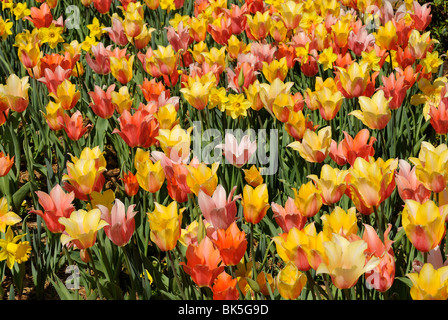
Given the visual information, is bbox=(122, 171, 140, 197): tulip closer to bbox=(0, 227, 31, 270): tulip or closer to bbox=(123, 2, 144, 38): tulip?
bbox=(0, 227, 31, 270): tulip

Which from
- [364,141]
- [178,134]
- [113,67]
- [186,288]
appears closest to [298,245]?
[186,288]

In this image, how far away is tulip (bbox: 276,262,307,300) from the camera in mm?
A: 1430

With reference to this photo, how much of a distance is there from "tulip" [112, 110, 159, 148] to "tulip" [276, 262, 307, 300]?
1.02 meters

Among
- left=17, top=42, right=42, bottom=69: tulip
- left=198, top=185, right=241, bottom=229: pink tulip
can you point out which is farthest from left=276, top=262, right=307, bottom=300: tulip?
left=17, top=42, right=42, bottom=69: tulip

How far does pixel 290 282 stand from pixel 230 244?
203mm

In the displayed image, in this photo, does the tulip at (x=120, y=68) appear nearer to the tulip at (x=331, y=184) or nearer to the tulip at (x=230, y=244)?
the tulip at (x=331, y=184)

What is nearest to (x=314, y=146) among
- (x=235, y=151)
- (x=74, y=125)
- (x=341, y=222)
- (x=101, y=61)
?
(x=235, y=151)

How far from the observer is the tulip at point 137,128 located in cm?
223

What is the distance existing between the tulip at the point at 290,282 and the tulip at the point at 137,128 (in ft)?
3.34

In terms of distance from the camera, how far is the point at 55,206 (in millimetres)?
1762

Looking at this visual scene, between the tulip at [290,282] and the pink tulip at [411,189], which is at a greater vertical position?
the pink tulip at [411,189]

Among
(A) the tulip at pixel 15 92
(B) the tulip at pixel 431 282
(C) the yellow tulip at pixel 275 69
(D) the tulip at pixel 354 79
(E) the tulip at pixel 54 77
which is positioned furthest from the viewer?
(C) the yellow tulip at pixel 275 69

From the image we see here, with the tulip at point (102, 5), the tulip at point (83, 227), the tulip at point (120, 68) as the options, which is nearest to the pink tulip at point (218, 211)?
the tulip at point (83, 227)

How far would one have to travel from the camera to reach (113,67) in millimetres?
3055
